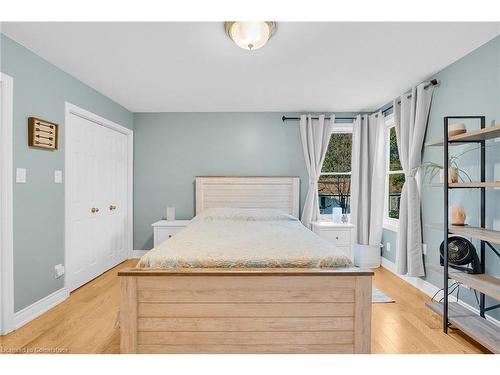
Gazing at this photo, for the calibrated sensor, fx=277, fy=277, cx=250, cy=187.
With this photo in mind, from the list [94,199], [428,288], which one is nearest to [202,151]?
[94,199]

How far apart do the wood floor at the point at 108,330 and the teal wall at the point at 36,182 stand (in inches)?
10.3

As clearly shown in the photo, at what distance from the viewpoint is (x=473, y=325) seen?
77.6 inches

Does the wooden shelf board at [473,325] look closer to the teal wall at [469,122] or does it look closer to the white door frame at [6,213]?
the teal wall at [469,122]

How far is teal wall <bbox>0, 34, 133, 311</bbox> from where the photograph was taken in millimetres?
2166

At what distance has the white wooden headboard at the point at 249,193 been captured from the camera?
402 cm

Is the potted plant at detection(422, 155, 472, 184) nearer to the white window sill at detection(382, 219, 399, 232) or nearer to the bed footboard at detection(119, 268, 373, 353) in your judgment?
the white window sill at detection(382, 219, 399, 232)

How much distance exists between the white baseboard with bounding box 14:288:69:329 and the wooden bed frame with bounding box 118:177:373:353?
1.26m

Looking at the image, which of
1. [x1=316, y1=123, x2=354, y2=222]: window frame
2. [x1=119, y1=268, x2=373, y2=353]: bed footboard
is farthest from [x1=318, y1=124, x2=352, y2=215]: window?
[x1=119, y1=268, x2=373, y2=353]: bed footboard

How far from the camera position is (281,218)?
3.48m

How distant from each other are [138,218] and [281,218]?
2.21 meters

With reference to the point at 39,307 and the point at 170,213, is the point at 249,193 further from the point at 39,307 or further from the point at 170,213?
the point at 39,307

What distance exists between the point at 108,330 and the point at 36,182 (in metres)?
1.38
